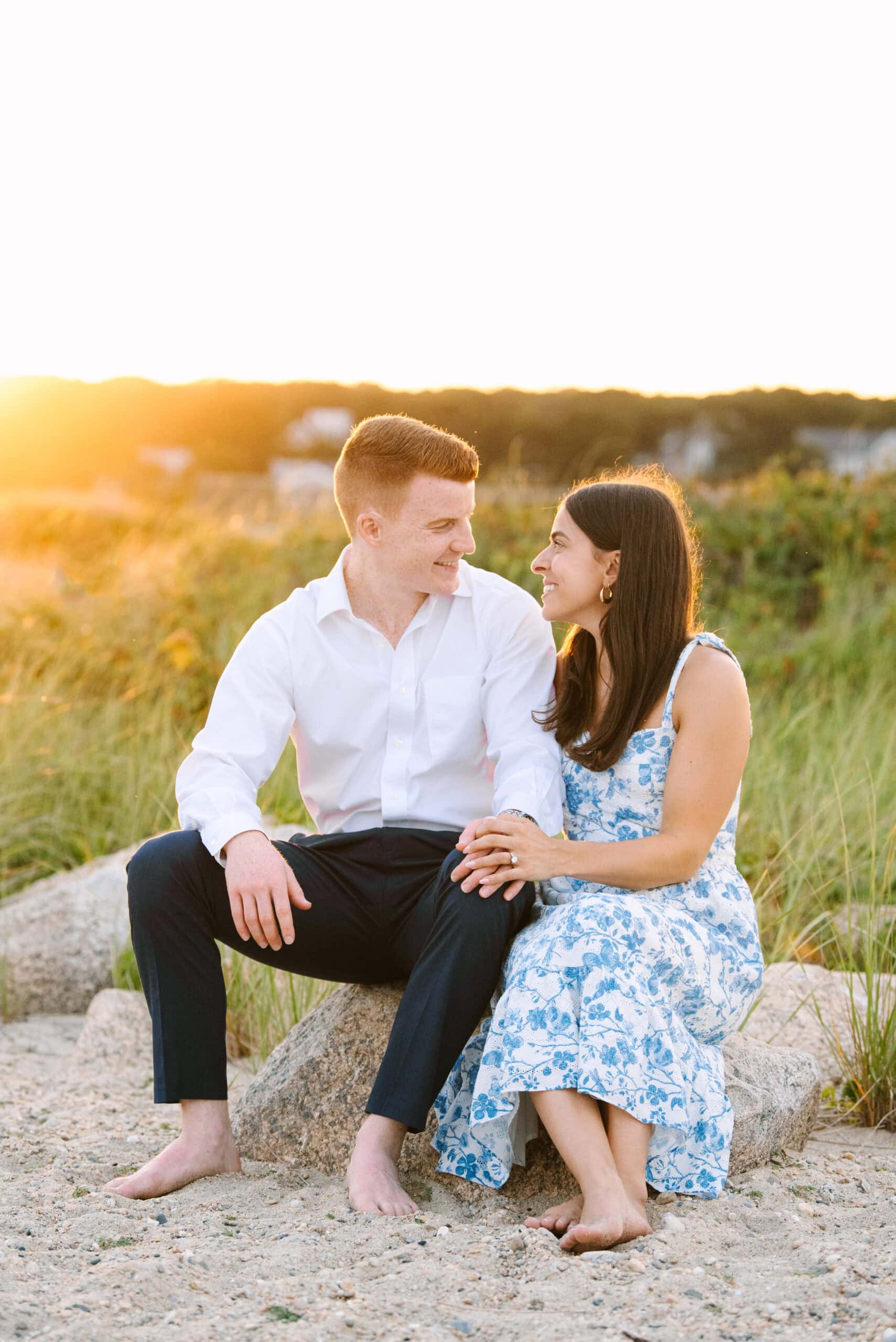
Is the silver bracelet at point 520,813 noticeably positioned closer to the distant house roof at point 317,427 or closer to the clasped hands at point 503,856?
the clasped hands at point 503,856

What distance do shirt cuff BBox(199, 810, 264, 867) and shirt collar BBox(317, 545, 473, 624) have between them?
0.61 meters

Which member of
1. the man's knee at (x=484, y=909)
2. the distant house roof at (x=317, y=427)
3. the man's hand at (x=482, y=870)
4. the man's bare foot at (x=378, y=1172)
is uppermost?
the distant house roof at (x=317, y=427)

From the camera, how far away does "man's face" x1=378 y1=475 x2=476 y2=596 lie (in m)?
3.22

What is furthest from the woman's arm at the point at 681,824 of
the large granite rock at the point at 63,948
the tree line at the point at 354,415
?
the tree line at the point at 354,415

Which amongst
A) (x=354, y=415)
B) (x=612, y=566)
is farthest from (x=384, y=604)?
(x=354, y=415)

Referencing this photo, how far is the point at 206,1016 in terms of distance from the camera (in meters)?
2.83

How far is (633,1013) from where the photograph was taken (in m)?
2.50

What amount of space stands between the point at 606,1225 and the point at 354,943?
2.90 ft

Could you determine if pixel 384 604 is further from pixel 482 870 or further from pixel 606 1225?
pixel 606 1225

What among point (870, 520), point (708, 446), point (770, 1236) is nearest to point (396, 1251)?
point (770, 1236)

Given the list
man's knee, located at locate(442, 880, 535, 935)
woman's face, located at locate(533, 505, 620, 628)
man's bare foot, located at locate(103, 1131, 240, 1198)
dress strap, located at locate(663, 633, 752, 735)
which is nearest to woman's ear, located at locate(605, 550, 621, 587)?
woman's face, located at locate(533, 505, 620, 628)

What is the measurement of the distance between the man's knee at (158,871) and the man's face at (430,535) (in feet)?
2.83

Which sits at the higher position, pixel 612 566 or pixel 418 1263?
pixel 612 566

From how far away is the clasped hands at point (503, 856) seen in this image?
2666mm
